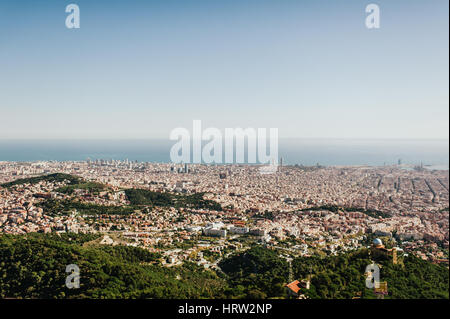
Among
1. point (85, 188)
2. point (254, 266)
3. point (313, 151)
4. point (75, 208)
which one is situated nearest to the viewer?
point (254, 266)

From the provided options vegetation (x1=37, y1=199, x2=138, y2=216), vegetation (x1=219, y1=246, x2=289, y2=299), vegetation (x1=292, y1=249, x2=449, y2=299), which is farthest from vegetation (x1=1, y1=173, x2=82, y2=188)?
vegetation (x1=292, y1=249, x2=449, y2=299)

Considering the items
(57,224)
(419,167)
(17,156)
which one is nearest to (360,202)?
(419,167)

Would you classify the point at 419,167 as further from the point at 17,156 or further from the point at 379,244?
the point at 17,156

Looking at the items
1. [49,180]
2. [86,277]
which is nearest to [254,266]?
[86,277]

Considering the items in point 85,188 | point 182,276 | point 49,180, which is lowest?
point 182,276

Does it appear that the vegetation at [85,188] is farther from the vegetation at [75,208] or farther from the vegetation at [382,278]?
the vegetation at [382,278]

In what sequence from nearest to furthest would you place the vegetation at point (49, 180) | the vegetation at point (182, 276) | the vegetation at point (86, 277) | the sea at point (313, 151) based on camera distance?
the vegetation at point (182, 276)
the vegetation at point (86, 277)
the sea at point (313, 151)
the vegetation at point (49, 180)

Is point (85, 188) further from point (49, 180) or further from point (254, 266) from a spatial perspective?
point (254, 266)

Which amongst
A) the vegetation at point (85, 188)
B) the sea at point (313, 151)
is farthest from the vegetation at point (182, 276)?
the vegetation at point (85, 188)
